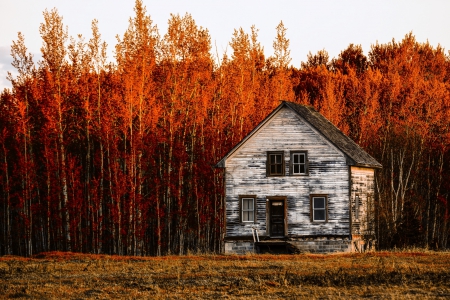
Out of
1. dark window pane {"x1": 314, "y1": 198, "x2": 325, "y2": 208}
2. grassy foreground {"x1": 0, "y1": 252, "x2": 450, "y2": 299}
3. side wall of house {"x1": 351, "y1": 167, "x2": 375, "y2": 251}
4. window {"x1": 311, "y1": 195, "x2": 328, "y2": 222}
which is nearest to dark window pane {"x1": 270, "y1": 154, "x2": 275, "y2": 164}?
window {"x1": 311, "y1": 195, "x2": 328, "y2": 222}

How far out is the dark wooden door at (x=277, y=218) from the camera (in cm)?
3706

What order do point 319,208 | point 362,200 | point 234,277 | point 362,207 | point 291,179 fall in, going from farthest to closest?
point 362,200
point 362,207
point 291,179
point 319,208
point 234,277

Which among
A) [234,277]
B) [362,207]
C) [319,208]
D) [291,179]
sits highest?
[291,179]

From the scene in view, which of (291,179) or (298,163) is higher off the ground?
(298,163)

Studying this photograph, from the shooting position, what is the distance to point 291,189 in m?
36.9

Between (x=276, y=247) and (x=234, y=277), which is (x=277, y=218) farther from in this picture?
(x=234, y=277)

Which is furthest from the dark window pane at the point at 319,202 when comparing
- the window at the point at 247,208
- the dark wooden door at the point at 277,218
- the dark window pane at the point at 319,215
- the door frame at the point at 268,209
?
the window at the point at 247,208

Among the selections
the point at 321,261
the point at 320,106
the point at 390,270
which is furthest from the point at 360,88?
the point at 390,270

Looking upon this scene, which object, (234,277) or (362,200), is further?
(362,200)

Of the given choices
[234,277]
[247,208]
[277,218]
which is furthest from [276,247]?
[234,277]

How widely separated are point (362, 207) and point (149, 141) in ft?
44.3

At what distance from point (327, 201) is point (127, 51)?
15.2 meters

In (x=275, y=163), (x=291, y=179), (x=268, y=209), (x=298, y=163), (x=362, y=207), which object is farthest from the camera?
(x=362, y=207)

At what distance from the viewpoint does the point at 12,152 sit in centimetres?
4934
